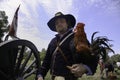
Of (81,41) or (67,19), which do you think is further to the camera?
(67,19)

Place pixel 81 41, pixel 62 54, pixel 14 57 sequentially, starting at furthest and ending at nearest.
Answer: 1. pixel 14 57
2. pixel 62 54
3. pixel 81 41

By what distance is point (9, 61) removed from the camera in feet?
19.9

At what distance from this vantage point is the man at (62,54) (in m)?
4.44

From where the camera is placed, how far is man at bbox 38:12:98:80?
4.44 metres

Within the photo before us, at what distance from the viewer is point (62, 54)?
15.2 ft

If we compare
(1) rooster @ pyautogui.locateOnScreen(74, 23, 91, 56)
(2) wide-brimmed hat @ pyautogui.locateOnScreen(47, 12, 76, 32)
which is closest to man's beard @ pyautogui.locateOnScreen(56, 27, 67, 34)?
(2) wide-brimmed hat @ pyautogui.locateOnScreen(47, 12, 76, 32)

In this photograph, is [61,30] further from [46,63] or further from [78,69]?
[78,69]

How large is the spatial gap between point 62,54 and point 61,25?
42 centimetres

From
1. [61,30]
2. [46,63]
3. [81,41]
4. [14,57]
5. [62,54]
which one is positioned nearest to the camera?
[81,41]

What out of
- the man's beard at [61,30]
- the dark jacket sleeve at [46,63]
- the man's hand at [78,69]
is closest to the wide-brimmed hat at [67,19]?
the man's beard at [61,30]

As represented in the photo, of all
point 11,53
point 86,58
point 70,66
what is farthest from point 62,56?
point 11,53

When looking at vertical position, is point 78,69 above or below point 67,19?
below

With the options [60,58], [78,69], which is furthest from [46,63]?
[78,69]

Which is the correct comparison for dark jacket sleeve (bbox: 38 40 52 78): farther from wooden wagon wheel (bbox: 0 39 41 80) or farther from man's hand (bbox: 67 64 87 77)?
wooden wagon wheel (bbox: 0 39 41 80)
